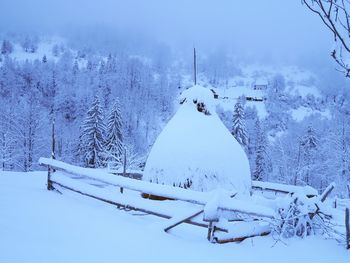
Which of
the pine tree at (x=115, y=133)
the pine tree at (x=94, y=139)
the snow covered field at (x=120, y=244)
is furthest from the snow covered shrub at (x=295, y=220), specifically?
the pine tree at (x=115, y=133)

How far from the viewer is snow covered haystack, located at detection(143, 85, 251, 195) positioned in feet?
36.0

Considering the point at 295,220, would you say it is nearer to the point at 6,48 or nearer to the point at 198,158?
the point at 198,158

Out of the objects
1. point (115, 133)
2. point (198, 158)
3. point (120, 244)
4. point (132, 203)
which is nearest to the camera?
point (120, 244)

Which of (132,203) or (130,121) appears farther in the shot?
(130,121)

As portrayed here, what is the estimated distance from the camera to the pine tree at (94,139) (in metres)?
37.3

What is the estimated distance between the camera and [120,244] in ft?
18.4

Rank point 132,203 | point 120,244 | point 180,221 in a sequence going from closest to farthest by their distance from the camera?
1. point 120,244
2. point 180,221
3. point 132,203

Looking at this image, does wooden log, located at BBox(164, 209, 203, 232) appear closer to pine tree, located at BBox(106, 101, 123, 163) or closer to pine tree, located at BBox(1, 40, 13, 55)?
pine tree, located at BBox(106, 101, 123, 163)

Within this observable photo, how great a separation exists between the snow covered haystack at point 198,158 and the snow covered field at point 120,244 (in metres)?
3.66

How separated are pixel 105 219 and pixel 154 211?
114 cm

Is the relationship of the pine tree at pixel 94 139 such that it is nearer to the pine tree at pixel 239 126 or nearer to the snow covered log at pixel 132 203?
the pine tree at pixel 239 126

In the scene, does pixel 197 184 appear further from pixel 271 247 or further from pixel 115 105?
pixel 115 105

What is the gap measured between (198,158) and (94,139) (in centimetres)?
2848

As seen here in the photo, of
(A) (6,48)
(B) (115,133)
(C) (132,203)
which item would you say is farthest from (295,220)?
(A) (6,48)
